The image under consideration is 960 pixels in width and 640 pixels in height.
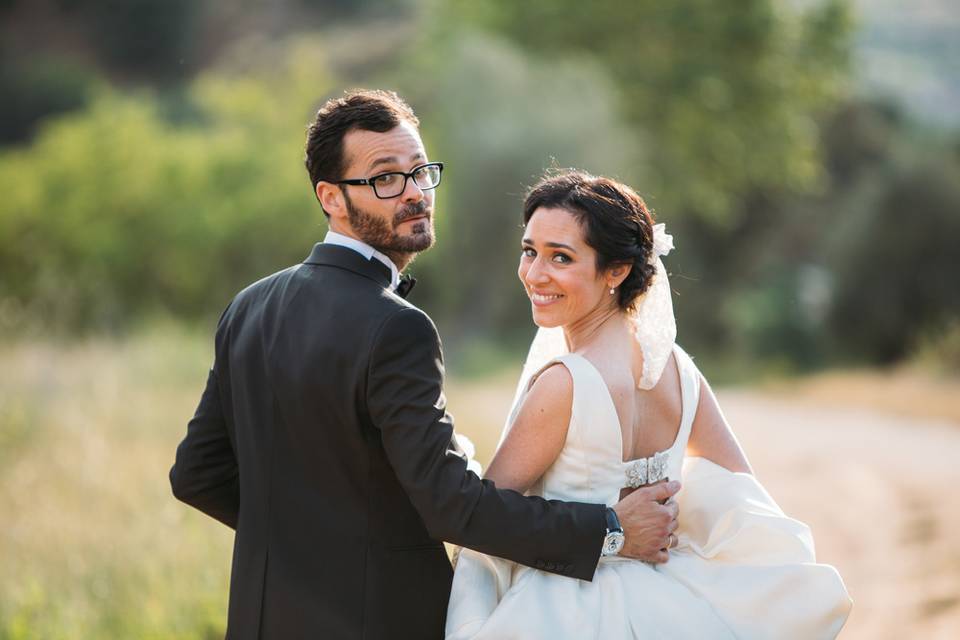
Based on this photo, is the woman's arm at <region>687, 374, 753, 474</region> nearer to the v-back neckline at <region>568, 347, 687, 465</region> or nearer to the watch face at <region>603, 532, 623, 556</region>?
the v-back neckline at <region>568, 347, 687, 465</region>

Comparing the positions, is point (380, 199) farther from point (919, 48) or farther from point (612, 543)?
point (919, 48)

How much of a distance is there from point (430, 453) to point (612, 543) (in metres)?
0.63

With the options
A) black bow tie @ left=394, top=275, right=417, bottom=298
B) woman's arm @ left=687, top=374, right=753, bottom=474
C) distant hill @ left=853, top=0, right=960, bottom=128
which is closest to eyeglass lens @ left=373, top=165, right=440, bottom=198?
black bow tie @ left=394, top=275, right=417, bottom=298

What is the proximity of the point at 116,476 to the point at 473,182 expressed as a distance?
1716 cm

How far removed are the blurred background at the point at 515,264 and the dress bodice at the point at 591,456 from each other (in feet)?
10.5

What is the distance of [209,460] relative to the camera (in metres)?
3.11

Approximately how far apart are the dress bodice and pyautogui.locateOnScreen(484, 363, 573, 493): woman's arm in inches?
1.0

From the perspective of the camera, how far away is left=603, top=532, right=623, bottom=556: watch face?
2795 millimetres

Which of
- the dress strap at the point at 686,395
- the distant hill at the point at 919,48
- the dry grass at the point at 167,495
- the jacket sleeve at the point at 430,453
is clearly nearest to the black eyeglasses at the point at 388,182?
the jacket sleeve at the point at 430,453

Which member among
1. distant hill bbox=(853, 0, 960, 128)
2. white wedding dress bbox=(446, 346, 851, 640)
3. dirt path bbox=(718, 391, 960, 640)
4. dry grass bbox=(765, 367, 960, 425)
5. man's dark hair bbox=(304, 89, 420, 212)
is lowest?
dry grass bbox=(765, 367, 960, 425)

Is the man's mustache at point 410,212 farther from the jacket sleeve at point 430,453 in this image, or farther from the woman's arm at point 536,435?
the woman's arm at point 536,435

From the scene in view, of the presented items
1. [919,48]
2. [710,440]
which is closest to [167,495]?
[710,440]

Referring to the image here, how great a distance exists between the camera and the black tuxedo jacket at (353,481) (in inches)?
101

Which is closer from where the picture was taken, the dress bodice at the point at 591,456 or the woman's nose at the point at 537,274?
the dress bodice at the point at 591,456
